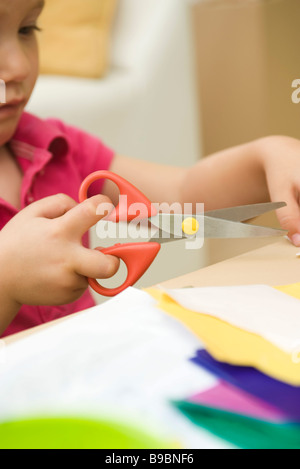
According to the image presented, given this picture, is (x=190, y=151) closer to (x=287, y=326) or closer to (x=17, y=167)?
(x=17, y=167)

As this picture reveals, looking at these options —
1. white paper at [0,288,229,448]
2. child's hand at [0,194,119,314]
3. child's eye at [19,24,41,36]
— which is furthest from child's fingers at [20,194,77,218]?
child's eye at [19,24,41,36]

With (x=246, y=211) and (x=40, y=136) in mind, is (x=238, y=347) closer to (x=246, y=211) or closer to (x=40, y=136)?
(x=246, y=211)

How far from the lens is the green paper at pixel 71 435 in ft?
0.71

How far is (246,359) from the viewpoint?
258 mm

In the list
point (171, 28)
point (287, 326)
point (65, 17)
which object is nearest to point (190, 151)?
point (171, 28)

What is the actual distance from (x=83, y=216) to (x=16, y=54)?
0.73 feet

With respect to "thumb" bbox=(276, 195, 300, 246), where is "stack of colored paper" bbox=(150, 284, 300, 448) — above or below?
below

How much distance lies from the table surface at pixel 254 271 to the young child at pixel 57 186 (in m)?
0.03

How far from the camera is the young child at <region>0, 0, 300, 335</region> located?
0.36m

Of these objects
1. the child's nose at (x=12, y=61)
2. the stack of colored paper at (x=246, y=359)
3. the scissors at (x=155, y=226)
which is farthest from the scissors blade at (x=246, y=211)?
the child's nose at (x=12, y=61)

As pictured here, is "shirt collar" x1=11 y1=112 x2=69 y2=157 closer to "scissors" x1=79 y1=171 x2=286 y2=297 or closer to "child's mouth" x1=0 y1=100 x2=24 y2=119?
"child's mouth" x1=0 y1=100 x2=24 y2=119

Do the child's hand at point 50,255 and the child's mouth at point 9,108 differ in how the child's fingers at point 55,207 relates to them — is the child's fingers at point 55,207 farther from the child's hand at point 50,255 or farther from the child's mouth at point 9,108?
the child's mouth at point 9,108

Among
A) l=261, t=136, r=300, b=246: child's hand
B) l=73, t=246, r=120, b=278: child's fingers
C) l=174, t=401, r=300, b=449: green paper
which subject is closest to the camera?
l=174, t=401, r=300, b=449: green paper

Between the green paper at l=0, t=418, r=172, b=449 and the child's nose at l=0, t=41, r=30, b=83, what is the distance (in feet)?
1.18
